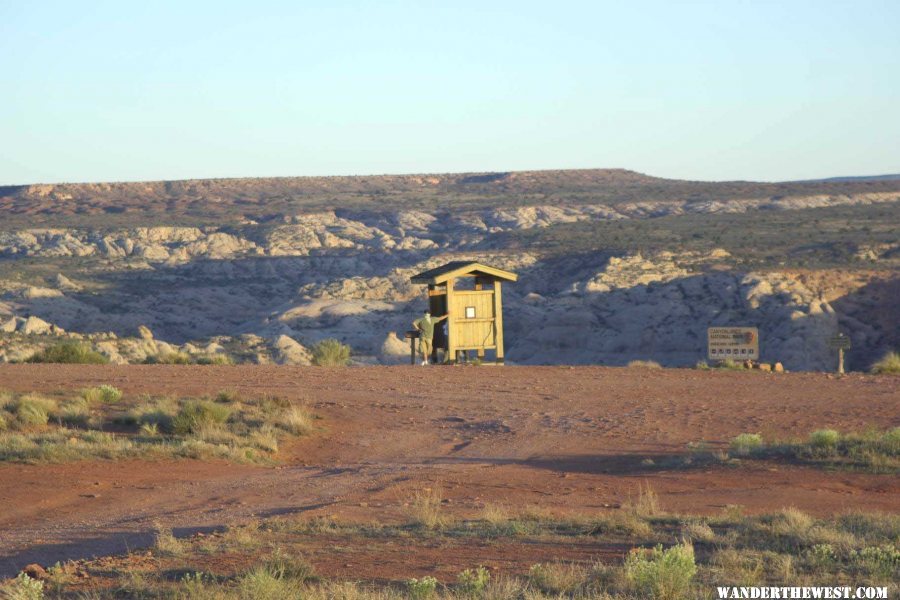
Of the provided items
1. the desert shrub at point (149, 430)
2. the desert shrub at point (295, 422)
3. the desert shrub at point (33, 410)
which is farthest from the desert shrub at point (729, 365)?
the desert shrub at point (33, 410)

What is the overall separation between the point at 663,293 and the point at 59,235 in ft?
183

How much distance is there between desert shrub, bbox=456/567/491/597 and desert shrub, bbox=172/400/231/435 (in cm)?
1010

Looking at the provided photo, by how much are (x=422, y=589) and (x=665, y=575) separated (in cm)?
175

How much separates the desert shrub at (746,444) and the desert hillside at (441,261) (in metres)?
23.5

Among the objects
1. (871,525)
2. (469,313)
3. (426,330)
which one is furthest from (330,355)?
(871,525)

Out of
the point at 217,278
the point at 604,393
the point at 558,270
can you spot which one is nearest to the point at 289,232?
the point at 217,278

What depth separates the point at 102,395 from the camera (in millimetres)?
20594

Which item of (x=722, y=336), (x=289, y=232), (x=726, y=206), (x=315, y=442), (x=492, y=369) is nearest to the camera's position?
(x=315, y=442)

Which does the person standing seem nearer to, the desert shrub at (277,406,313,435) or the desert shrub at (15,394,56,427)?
the desert shrub at (277,406,313,435)

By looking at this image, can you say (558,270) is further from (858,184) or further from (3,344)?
(858,184)

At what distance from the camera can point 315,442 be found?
59.1 ft

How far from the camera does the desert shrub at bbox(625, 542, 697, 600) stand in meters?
8.11

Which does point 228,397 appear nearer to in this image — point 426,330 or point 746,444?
point 426,330

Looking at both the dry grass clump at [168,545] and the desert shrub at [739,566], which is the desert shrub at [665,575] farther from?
the dry grass clump at [168,545]
